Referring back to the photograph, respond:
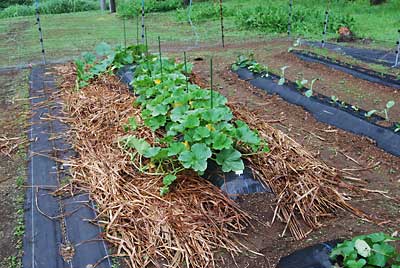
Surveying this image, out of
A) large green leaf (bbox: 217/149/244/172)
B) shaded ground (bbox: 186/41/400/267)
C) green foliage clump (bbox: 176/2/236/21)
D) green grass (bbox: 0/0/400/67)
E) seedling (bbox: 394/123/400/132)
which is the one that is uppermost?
green foliage clump (bbox: 176/2/236/21)

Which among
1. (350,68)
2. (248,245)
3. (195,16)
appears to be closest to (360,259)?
(248,245)

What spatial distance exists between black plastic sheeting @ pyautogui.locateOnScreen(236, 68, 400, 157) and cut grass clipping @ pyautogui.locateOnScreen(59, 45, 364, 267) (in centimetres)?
88

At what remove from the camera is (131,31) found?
32.3 ft

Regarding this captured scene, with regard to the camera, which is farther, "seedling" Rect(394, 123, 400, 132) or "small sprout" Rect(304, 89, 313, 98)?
"small sprout" Rect(304, 89, 313, 98)

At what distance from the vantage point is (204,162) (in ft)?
8.25

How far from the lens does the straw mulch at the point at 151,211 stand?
2225mm

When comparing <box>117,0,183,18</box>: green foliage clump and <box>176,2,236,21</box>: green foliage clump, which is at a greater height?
<box>117,0,183,18</box>: green foliage clump

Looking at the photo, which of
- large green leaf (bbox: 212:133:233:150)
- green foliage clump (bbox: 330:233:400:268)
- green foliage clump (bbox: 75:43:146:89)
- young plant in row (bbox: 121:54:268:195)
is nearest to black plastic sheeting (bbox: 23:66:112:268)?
young plant in row (bbox: 121:54:268:195)

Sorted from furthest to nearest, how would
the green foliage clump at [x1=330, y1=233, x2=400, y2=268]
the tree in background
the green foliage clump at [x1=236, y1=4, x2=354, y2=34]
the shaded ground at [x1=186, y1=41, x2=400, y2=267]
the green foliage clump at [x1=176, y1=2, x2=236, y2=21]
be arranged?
the tree in background → the green foliage clump at [x1=176, y1=2, x2=236, y2=21] → the green foliage clump at [x1=236, y1=4, x2=354, y2=34] → the shaded ground at [x1=186, y1=41, x2=400, y2=267] → the green foliage clump at [x1=330, y1=233, x2=400, y2=268]

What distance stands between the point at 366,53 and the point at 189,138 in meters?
5.36

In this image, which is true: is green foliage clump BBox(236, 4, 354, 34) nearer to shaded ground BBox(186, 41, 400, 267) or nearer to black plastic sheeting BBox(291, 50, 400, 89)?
black plastic sheeting BBox(291, 50, 400, 89)

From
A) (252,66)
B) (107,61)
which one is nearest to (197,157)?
(107,61)

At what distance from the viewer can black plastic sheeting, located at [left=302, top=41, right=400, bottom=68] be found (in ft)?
20.7

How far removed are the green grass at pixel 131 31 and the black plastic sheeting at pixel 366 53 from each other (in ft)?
2.07
